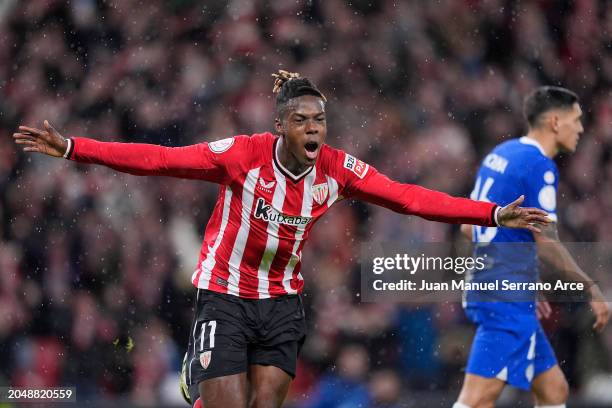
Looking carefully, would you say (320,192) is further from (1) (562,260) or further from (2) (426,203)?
(1) (562,260)

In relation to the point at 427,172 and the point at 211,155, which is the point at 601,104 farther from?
the point at 211,155

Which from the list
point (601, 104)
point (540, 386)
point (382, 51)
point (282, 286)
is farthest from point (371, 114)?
point (282, 286)

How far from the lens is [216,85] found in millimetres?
7148

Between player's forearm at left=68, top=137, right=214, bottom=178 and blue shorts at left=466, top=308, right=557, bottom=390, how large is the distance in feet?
5.86

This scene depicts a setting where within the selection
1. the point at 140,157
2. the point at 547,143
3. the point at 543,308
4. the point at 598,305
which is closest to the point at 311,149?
the point at 140,157

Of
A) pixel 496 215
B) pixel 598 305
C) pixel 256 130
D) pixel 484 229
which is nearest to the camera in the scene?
pixel 496 215

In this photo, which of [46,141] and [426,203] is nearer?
[46,141]

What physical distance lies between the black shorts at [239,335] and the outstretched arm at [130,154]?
1.69 feet

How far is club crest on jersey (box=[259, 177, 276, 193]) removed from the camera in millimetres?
3934

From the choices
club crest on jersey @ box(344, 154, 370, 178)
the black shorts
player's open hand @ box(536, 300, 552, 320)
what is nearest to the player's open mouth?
club crest on jersey @ box(344, 154, 370, 178)

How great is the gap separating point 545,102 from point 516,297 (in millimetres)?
1041

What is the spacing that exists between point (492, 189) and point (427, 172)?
211 cm

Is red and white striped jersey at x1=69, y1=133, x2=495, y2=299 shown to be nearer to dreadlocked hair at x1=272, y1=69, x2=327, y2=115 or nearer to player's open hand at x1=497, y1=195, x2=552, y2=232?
player's open hand at x1=497, y1=195, x2=552, y2=232

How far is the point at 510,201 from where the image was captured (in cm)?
489
